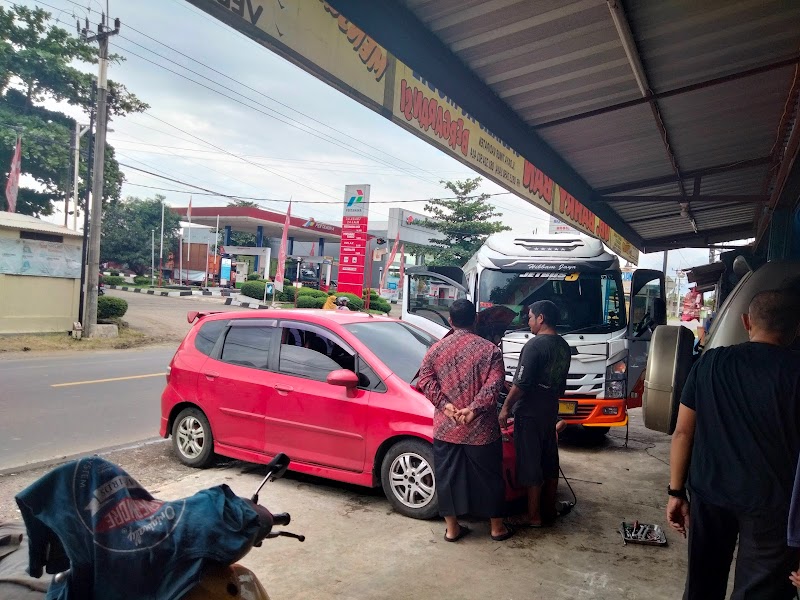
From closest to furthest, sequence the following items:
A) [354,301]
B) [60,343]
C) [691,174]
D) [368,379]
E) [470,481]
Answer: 1. [470,481]
2. [368,379]
3. [691,174]
4. [60,343]
5. [354,301]

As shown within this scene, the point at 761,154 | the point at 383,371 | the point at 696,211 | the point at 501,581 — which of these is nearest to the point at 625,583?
the point at 501,581

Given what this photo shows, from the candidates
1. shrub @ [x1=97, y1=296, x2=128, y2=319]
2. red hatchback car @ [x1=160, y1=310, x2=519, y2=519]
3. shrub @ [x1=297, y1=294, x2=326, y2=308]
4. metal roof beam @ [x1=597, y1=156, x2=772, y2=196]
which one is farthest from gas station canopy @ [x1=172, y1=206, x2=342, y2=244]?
red hatchback car @ [x1=160, y1=310, x2=519, y2=519]

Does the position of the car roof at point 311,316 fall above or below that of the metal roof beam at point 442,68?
below

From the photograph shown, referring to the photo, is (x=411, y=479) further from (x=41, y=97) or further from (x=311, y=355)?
(x=41, y=97)

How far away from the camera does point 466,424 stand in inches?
163

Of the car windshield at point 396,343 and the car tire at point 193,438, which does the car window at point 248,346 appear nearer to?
the car tire at point 193,438

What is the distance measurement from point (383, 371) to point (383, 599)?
1959 mm

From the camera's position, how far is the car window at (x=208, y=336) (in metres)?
6.03

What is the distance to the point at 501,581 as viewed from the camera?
3.72 metres

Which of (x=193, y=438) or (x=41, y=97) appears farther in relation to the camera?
(x=41, y=97)

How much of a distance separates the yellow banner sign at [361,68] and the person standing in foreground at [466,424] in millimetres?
1689

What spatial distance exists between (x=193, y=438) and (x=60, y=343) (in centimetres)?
1164

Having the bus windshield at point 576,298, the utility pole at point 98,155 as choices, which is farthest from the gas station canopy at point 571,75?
the utility pole at point 98,155

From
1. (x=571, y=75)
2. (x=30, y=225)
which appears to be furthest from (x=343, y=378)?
(x=30, y=225)
